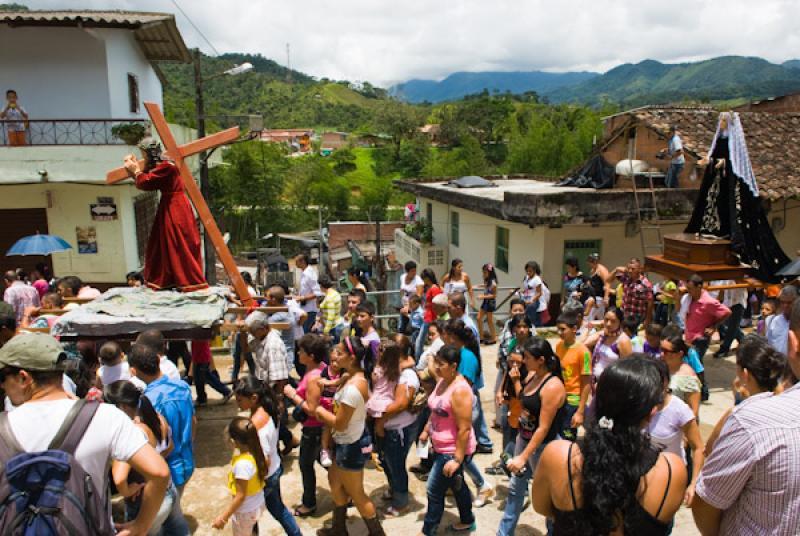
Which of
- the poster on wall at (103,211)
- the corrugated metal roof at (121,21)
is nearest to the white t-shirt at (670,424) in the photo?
the poster on wall at (103,211)

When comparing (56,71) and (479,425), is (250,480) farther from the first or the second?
(56,71)

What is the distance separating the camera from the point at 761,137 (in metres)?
14.2

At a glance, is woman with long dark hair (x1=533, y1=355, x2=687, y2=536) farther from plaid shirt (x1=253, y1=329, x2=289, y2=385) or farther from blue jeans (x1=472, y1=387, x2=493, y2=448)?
plaid shirt (x1=253, y1=329, x2=289, y2=385)

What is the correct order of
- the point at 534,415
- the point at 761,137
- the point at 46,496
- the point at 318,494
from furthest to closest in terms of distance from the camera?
1. the point at 761,137
2. the point at 318,494
3. the point at 534,415
4. the point at 46,496

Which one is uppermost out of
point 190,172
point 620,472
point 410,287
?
point 190,172

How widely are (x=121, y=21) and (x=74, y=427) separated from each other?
13.1 m

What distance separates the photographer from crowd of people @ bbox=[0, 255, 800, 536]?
2422 millimetres

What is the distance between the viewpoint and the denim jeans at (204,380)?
7461 millimetres

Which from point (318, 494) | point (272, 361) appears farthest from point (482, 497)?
point (272, 361)

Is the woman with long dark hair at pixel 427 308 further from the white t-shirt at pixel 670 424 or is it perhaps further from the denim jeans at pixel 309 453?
the white t-shirt at pixel 670 424

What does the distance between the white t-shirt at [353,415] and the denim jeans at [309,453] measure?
56 centimetres

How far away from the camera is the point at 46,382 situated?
280 centimetres

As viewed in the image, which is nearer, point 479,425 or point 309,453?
point 309,453

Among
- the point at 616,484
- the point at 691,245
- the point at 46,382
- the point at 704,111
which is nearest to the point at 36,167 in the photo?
the point at 46,382
